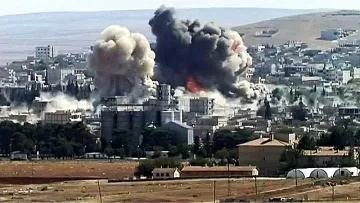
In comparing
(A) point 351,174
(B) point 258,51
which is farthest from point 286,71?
(A) point 351,174

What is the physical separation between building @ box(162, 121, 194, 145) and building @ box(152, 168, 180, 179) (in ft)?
68.9

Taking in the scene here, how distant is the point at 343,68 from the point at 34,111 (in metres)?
51.6

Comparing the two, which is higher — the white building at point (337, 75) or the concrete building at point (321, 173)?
the white building at point (337, 75)

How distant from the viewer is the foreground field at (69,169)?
59.9 m

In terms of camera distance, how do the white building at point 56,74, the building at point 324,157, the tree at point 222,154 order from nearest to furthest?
the building at point 324,157 → the tree at point 222,154 → the white building at point 56,74

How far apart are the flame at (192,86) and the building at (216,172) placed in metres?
41.6

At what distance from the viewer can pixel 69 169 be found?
207ft

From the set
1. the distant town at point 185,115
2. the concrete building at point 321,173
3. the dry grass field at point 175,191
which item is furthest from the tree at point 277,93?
the concrete building at point 321,173

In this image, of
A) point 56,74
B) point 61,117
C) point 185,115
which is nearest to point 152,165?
point 61,117

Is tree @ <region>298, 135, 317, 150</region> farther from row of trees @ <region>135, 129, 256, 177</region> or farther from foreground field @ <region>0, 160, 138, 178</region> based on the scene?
foreground field @ <region>0, 160, 138, 178</region>

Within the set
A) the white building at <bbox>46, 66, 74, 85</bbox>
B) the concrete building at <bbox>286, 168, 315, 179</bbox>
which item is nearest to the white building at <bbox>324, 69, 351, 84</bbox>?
the white building at <bbox>46, 66, 74, 85</bbox>

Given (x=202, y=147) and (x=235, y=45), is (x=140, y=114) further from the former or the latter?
(x=235, y=45)

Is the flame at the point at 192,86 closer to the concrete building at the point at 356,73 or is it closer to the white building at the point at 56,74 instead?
the white building at the point at 56,74

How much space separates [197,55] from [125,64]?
19.5 ft
